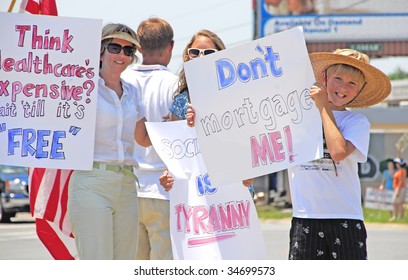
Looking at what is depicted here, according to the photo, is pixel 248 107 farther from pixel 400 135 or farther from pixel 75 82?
pixel 400 135

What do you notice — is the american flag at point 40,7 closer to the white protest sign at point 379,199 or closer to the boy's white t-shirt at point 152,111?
the boy's white t-shirt at point 152,111

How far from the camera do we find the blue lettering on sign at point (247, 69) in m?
5.37

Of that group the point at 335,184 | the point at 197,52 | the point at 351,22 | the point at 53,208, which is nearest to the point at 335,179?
the point at 335,184

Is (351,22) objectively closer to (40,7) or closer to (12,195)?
(12,195)

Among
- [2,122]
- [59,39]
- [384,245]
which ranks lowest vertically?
[384,245]

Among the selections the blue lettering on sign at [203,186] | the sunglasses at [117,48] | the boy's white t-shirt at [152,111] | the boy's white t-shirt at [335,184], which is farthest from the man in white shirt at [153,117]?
the boy's white t-shirt at [335,184]

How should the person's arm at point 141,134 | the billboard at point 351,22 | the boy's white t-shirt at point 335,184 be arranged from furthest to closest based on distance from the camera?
the billboard at point 351,22 < the person's arm at point 141,134 < the boy's white t-shirt at point 335,184

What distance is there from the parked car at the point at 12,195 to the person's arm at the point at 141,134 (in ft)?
51.2

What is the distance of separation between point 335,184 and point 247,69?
0.83 m

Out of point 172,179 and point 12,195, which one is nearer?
point 172,179

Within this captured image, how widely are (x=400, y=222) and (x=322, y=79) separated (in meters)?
18.2

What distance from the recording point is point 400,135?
3053 centimetres

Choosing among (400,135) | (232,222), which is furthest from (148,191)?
(400,135)

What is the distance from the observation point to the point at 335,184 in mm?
5148
